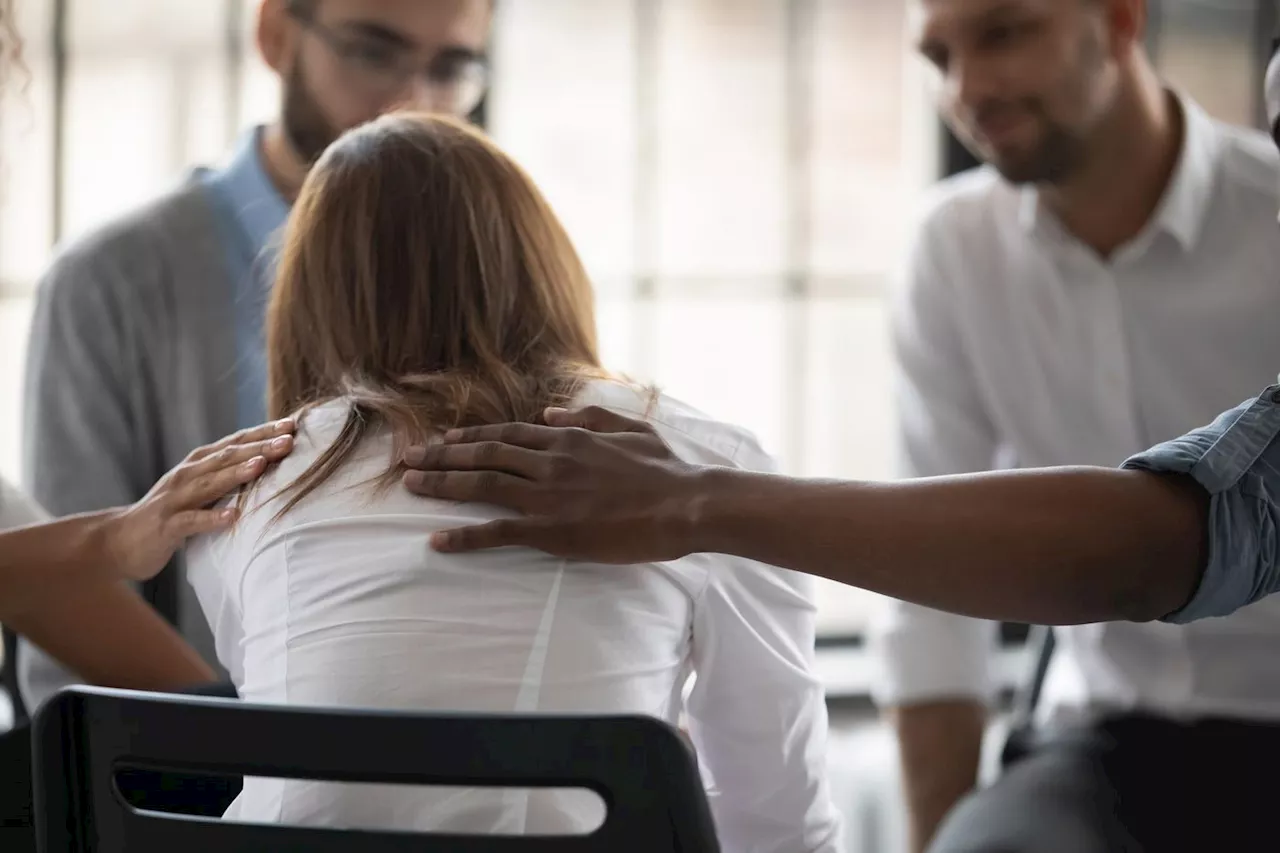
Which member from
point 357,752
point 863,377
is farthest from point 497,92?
point 357,752

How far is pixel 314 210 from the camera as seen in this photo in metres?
1.35

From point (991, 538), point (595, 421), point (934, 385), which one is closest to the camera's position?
point (991, 538)

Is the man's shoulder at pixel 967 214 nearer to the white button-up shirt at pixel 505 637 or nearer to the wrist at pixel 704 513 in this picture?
the white button-up shirt at pixel 505 637

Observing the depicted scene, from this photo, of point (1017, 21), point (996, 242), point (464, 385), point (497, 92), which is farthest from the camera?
point (497, 92)

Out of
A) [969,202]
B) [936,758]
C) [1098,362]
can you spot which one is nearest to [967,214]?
[969,202]

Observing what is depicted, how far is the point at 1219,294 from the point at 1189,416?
0.17m

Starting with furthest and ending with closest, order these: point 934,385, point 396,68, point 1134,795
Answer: point 934,385 → point 396,68 → point 1134,795

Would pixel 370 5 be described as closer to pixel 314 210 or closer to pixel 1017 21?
pixel 314 210

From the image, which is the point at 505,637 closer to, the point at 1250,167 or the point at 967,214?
the point at 967,214

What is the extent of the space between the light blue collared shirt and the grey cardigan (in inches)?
0.6

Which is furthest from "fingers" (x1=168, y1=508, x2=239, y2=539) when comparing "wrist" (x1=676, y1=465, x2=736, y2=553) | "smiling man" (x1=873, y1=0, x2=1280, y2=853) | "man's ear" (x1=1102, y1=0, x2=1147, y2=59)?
"man's ear" (x1=1102, y1=0, x2=1147, y2=59)

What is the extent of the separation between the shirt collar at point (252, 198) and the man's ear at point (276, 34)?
14cm

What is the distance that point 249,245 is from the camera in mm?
1963

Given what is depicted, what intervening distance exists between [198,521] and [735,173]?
1.70 meters
